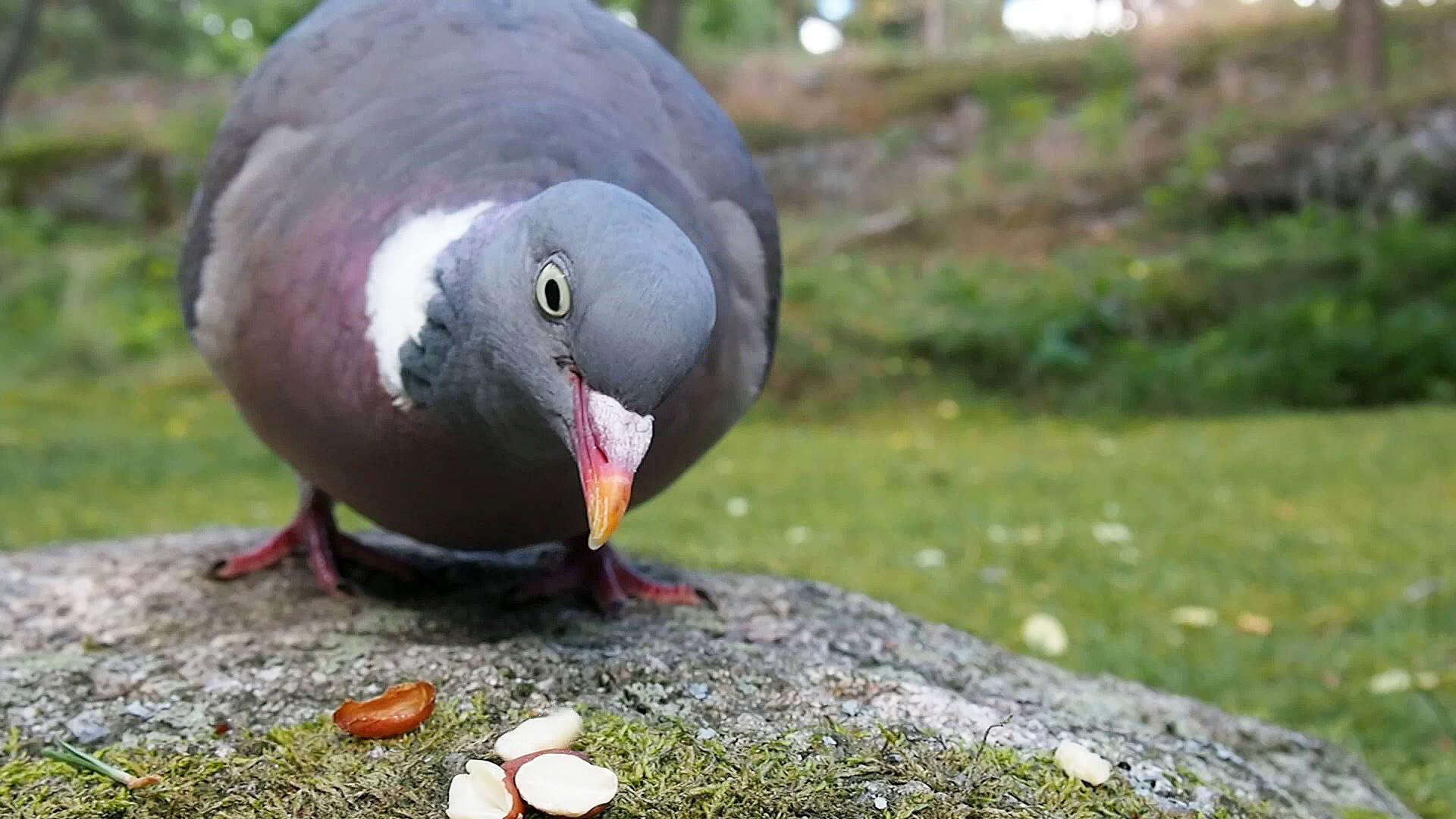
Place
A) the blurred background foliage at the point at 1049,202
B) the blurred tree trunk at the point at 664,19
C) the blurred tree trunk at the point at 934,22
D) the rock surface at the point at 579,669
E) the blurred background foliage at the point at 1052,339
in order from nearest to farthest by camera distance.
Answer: the rock surface at the point at 579,669 < the blurred background foliage at the point at 1052,339 < the blurred background foliage at the point at 1049,202 < the blurred tree trunk at the point at 664,19 < the blurred tree trunk at the point at 934,22

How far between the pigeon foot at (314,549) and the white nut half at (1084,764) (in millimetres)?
1638

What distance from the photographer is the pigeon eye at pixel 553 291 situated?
1698mm

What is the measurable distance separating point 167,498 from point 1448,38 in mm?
13841

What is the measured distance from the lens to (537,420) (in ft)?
5.98

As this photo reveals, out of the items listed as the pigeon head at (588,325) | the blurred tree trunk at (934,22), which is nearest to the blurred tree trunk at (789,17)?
the blurred tree trunk at (934,22)

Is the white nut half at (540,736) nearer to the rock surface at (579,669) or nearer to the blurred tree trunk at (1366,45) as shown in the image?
the rock surface at (579,669)

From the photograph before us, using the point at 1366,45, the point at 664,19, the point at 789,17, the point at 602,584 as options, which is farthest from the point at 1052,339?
the point at 789,17

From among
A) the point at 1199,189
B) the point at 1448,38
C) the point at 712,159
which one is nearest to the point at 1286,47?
the point at 1448,38

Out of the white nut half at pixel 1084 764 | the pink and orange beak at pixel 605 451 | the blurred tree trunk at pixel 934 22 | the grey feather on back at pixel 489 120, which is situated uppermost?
the grey feather on back at pixel 489 120

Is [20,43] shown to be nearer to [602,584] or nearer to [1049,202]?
[602,584]

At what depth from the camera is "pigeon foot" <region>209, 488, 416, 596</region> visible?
2.82 metres

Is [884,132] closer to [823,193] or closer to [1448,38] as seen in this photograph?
[823,193]

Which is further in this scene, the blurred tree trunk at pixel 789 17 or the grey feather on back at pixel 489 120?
the blurred tree trunk at pixel 789 17

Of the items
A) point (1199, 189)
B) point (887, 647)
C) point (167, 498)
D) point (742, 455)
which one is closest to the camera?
point (887, 647)
